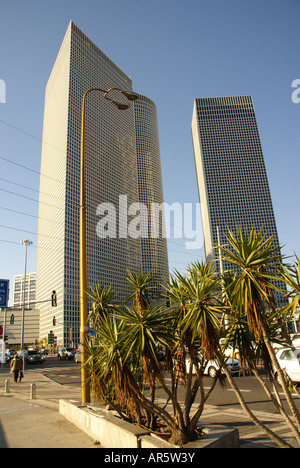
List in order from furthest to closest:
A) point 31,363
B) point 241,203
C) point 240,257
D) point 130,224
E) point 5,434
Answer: point 130,224
point 241,203
point 31,363
point 5,434
point 240,257

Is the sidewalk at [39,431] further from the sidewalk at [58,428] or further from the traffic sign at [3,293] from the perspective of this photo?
the traffic sign at [3,293]

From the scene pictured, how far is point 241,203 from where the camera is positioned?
163 m

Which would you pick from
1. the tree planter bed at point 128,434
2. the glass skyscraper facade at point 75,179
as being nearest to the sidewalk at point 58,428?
the tree planter bed at point 128,434

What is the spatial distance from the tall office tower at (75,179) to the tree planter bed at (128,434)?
5176 inches

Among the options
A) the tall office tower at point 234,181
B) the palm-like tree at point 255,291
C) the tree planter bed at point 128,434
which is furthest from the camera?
the tall office tower at point 234,181

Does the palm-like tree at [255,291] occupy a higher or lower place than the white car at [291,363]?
higher

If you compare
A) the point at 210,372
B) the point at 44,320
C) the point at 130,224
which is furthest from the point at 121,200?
the point at 210,372

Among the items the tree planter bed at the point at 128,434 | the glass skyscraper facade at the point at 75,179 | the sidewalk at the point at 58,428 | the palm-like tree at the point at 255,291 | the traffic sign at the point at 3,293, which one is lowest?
the sidewalk at the point at 58,428

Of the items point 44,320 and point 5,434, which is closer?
point 5,434

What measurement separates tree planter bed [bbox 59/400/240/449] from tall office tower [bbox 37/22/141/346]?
131 meters

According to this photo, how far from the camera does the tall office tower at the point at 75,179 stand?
471 feet

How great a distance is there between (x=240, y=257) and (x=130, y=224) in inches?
6778

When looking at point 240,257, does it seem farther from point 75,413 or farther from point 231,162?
point 231,162

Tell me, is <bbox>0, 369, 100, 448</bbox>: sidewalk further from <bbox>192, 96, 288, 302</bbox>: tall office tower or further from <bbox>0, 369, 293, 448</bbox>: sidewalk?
<bbox>192, 96, 288, 302</bbox>: tall office tower
